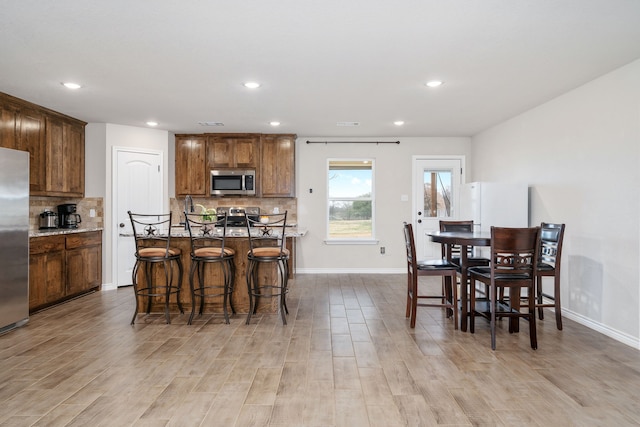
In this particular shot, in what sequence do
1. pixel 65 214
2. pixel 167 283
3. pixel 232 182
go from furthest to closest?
pixel 232 182 → pixel 65 214 → pixel 167 283

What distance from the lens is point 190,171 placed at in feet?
21.0

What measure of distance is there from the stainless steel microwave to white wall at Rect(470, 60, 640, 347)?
13.5 ft

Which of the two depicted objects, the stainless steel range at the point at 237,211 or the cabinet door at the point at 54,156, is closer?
the cabinet door at the point at 54,156

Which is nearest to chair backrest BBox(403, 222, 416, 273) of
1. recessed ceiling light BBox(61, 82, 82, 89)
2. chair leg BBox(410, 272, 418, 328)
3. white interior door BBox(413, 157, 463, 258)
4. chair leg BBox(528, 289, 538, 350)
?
chair leg BBox(410, 272, 418, 328)

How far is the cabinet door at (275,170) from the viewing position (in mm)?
6457

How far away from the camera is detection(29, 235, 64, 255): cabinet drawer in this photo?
4.18 m

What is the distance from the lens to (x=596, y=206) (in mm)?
3707

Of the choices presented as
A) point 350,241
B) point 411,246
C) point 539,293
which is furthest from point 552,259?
point 350,241

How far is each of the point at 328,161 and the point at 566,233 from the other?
381 centimetres

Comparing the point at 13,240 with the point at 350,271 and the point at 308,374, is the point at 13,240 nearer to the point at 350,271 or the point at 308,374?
the point at 308,374

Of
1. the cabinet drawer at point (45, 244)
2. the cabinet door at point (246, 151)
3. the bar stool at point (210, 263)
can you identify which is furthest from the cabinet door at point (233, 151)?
the cabinet drawer at point (45, 244)

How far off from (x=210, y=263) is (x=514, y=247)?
2989mm

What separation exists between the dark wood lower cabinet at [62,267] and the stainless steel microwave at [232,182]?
1.86 m

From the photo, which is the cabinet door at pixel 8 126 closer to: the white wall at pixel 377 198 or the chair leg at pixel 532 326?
the white wall at pixel 377 198
